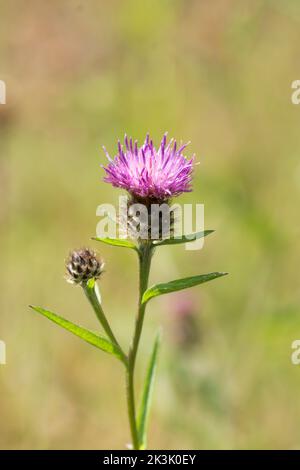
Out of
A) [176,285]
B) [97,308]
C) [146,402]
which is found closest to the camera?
[176,285]

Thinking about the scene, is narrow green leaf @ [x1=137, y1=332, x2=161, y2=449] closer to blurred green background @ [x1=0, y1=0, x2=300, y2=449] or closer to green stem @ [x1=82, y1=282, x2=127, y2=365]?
green stem @ [x1=82, y1=282, x2=127, y2=365]

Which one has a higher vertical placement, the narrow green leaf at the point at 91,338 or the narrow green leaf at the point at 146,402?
the narrow green leaf at the point at 91,338

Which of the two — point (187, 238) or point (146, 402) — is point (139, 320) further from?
point (146, 402)

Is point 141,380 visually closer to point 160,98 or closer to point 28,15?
point 160,98

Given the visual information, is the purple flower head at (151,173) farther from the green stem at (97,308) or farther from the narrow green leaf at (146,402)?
the narrow green leaf at (146,402)

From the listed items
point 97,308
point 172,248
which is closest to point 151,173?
point 97,308

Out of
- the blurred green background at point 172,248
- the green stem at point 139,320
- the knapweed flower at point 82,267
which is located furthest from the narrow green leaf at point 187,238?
the blurred green background at point 172,248

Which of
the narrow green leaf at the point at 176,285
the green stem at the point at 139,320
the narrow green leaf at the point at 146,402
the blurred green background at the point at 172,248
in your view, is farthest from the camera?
the blurred green background at the point at 172,248
